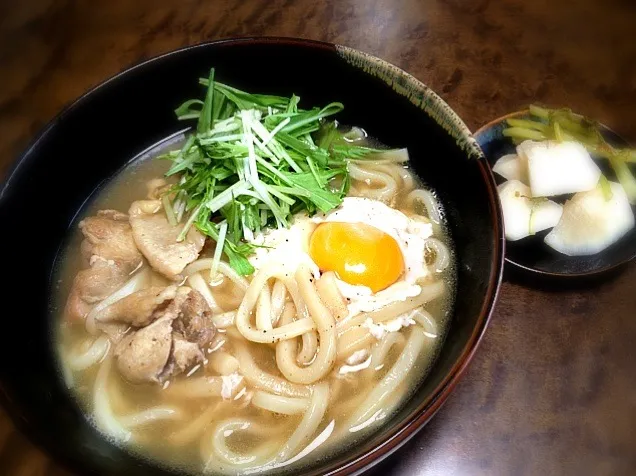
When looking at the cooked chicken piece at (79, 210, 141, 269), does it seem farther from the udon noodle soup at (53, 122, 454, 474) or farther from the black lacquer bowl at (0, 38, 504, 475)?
the black lacquer bowl at (0, 38, 504, 475)

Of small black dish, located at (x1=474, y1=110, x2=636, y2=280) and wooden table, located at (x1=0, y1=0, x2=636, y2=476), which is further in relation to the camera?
small black dish, located at (x1=474, y1=110, x2=636, y2=280)

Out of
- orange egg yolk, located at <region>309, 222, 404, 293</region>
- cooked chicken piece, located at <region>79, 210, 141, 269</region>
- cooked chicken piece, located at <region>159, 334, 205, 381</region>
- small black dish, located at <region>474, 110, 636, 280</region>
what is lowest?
small black dish, located at <region>474, 110, 636, 280</region>

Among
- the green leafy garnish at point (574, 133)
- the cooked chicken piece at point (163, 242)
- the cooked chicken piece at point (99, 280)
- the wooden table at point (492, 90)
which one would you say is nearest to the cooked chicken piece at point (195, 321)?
the cooked chicken piece at point (163, 242)

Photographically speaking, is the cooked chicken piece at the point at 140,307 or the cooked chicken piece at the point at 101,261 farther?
the cooked chicken piece at the point at 101,261

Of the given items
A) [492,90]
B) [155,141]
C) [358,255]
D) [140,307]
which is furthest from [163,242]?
[492,90]

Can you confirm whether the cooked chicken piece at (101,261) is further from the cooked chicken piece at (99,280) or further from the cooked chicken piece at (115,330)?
the cooked chicken piece at (115,330)

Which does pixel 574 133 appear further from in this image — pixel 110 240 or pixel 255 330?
pixel 110 240

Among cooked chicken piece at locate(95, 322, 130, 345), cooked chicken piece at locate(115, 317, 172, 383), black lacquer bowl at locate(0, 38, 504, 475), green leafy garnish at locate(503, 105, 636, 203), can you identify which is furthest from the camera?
green leafy garnish at locate(503, 105, 636, 203)

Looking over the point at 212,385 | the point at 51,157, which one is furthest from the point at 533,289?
the point at 51,157

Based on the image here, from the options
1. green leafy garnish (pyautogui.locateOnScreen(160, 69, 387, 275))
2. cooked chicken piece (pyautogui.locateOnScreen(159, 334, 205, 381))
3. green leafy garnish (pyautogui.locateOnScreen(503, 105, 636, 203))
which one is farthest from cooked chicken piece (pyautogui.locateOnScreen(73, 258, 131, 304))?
green leafy garnish (pyautogui.locateOnScreen(503, 105, 636, 203))
